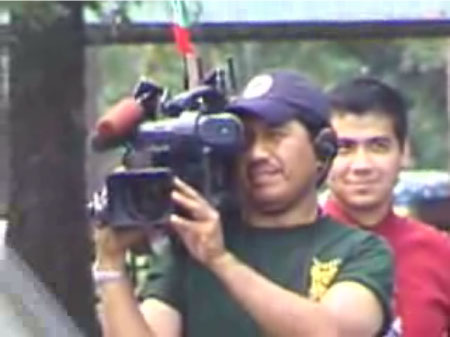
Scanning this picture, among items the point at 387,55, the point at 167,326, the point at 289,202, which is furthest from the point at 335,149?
the point at 387,55

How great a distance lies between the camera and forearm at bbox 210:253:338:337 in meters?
4.59

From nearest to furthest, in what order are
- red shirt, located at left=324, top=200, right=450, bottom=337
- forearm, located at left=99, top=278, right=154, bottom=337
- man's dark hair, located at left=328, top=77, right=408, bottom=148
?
1. forearm, located at left=99, top=278, right=154, bottom=337
2. red shirt, located at left=324, top=200, right=450, bottom=337
3. man's dark hair, located at left=328, top=77, right=408, bottom=148

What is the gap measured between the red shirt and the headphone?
0.61 meters

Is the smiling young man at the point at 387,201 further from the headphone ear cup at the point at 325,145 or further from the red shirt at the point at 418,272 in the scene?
the headphone ear cup at the point at 325,145

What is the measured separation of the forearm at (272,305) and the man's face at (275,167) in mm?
202

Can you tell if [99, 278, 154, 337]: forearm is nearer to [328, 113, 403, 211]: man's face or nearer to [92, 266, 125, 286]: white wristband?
[92, 266, 125, 286]: white wristband

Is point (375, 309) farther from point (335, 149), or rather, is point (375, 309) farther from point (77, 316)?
point (77, 316)

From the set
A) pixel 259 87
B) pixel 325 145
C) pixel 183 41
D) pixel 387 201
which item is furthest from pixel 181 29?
pixel 387 201

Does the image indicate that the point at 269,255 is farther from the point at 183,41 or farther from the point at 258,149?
the point at 183,41

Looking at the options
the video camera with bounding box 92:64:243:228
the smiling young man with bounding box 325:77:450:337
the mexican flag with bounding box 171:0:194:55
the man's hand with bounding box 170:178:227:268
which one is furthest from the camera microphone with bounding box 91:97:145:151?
the smiling young man with bounding box 325:77:450:337

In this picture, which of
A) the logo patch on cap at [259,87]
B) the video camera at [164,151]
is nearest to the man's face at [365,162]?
the logo patch on cap at [259,87]

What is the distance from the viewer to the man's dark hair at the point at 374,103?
18.9 feet

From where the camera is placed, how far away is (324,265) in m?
4.79

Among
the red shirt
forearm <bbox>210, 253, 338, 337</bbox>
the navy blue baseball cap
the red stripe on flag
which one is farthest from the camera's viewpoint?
the red shirt
